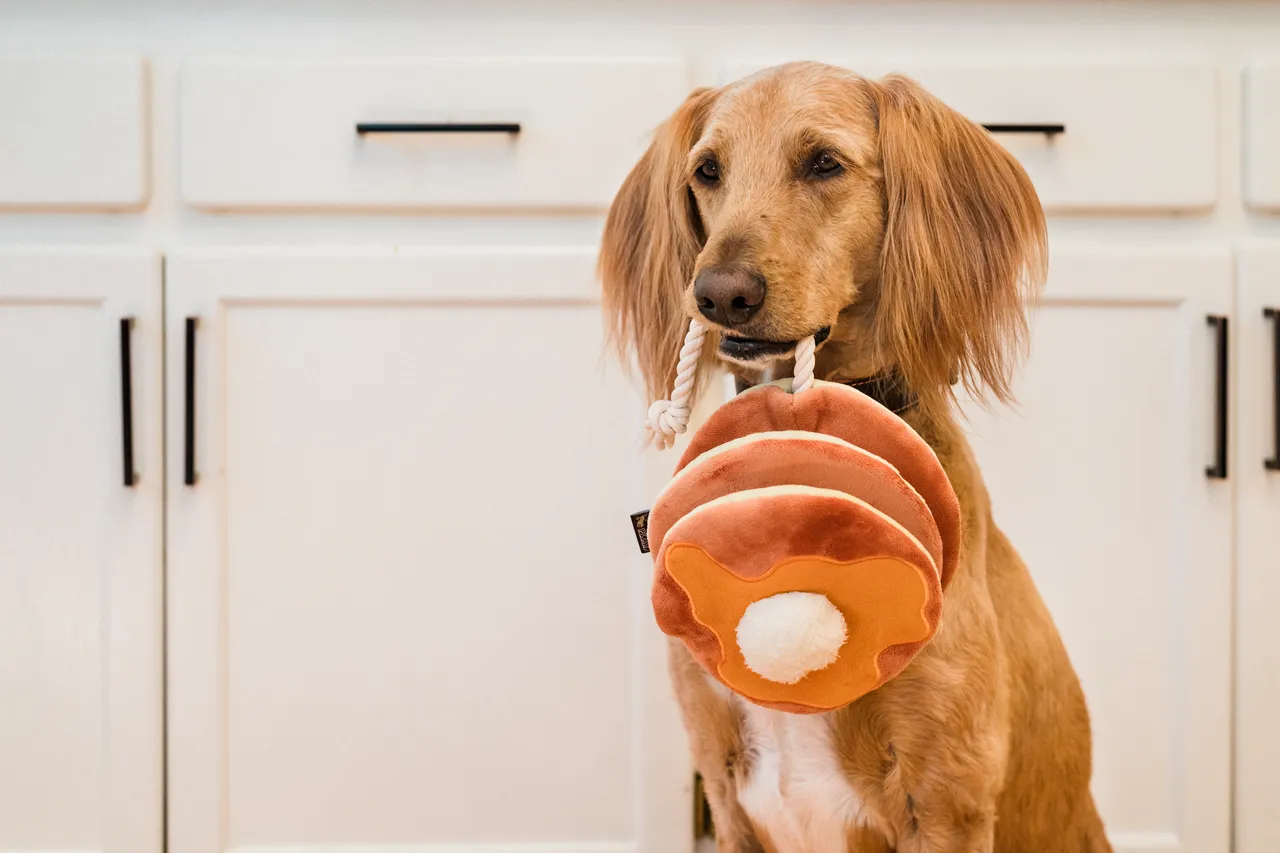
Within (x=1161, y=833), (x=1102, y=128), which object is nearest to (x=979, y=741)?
(x=1161, y=833)

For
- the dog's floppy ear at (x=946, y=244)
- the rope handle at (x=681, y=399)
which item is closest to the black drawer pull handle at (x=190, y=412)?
the rope handle at (x=681, y=399)

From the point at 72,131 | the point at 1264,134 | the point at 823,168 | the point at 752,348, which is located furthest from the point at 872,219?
the point at 72,131

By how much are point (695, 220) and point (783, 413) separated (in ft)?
0.83

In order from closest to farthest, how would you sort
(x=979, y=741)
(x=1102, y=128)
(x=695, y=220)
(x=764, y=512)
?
1. (x=764, y=512)
2. (x=979, y=741)
3. (x=695, y=220)
4. (x=1102, y=128)

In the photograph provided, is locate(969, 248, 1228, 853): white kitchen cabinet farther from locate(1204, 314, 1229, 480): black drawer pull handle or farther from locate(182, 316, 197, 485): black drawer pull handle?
locate(182, 316, 197, 485): black drawer pull handle

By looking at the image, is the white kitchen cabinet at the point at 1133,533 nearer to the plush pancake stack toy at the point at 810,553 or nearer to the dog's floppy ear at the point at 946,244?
the dog's floppy ear at the point at 946,244

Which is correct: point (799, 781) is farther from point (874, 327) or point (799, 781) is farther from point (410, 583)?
point (410, 583)

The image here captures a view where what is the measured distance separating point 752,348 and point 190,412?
0.70m

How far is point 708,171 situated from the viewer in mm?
796

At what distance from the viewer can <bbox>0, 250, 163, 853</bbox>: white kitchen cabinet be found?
1.12 meters

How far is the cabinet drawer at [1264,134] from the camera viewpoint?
110 centimetres

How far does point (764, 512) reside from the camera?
568mm

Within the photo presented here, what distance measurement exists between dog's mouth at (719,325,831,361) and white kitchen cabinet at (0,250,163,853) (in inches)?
28.8

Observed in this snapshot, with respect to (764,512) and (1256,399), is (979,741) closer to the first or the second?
(764,512)
